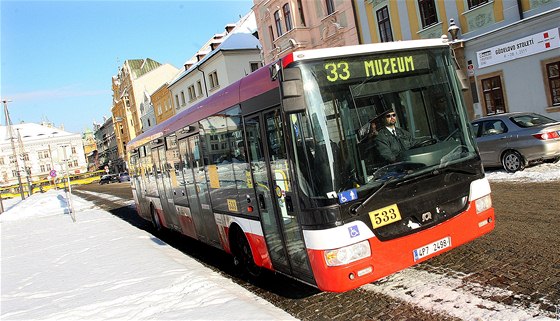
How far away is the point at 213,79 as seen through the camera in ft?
124

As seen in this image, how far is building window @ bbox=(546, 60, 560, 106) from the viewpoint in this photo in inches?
Result: 588

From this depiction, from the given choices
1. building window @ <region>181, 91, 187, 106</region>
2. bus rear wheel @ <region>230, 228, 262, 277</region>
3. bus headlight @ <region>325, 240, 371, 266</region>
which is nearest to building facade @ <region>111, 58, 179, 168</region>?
building window @ <region>181, 91, 187, 106</region>

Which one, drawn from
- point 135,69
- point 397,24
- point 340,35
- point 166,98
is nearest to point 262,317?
point 397,24

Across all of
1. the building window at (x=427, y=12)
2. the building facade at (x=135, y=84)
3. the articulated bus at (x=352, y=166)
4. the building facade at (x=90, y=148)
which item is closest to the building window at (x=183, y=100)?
the building facade at (x=135, y=84)

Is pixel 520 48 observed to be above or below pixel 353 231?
above

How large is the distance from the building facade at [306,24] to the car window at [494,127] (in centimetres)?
1184

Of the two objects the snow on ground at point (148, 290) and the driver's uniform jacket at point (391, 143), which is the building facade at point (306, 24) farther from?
the driver's uniform jacket at point (391, 143)

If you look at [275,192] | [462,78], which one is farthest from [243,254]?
[462,78]

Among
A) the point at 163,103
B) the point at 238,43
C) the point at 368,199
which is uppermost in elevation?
the point at 238,43

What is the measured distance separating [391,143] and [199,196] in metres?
4.35

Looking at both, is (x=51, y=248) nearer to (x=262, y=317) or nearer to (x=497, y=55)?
(x=262, y=317)

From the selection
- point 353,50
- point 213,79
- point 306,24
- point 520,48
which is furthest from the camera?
point 213,79

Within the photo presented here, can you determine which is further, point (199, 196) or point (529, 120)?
point (529, 120)

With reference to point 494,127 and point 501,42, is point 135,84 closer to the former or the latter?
point 501,42
